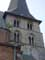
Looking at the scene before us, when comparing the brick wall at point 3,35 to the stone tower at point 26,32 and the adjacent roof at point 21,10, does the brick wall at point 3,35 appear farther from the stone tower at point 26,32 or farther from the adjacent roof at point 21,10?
the adjacent roof at point 21,10

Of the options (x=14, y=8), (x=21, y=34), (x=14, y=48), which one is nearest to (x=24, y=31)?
(x=21, y=34)

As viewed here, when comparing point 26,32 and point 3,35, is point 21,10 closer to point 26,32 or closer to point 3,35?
point 26,32

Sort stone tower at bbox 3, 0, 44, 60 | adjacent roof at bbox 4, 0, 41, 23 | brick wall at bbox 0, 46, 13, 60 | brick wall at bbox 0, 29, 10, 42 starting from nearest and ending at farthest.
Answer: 1. brick wall at bbox 0, 46, 13, 60
2. brick wall at bbox 0, 29, 10, 42
3. stone tower at bbox 3, 0, 44, 60
4. adjacent roof at bbox 4, 0, 41, 23

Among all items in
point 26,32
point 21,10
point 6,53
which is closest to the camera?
point 6,53

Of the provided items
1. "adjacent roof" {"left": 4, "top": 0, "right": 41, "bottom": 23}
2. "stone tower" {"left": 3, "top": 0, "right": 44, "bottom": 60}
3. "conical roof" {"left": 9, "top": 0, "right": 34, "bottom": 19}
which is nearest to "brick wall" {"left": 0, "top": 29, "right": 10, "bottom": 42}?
"stone tower" {"left": 3, "top": 0, "right": 44, "bottom": 60}

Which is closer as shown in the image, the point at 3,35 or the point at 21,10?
the point at 3,35

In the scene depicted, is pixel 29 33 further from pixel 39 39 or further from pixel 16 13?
pixel 16 13

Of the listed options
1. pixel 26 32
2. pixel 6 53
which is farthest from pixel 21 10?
pixel 6 53

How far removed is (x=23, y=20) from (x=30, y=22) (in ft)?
4.59

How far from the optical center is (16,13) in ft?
100

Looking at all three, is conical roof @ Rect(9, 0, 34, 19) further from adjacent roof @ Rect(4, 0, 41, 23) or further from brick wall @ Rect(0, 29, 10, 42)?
brick wall @ Rect(0, 29, 10, 42)

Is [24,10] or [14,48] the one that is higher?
[24,10]

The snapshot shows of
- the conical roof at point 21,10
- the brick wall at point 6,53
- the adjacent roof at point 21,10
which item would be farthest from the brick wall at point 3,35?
the conical roof at point 21,10

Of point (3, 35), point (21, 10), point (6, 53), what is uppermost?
point (21, 10)
